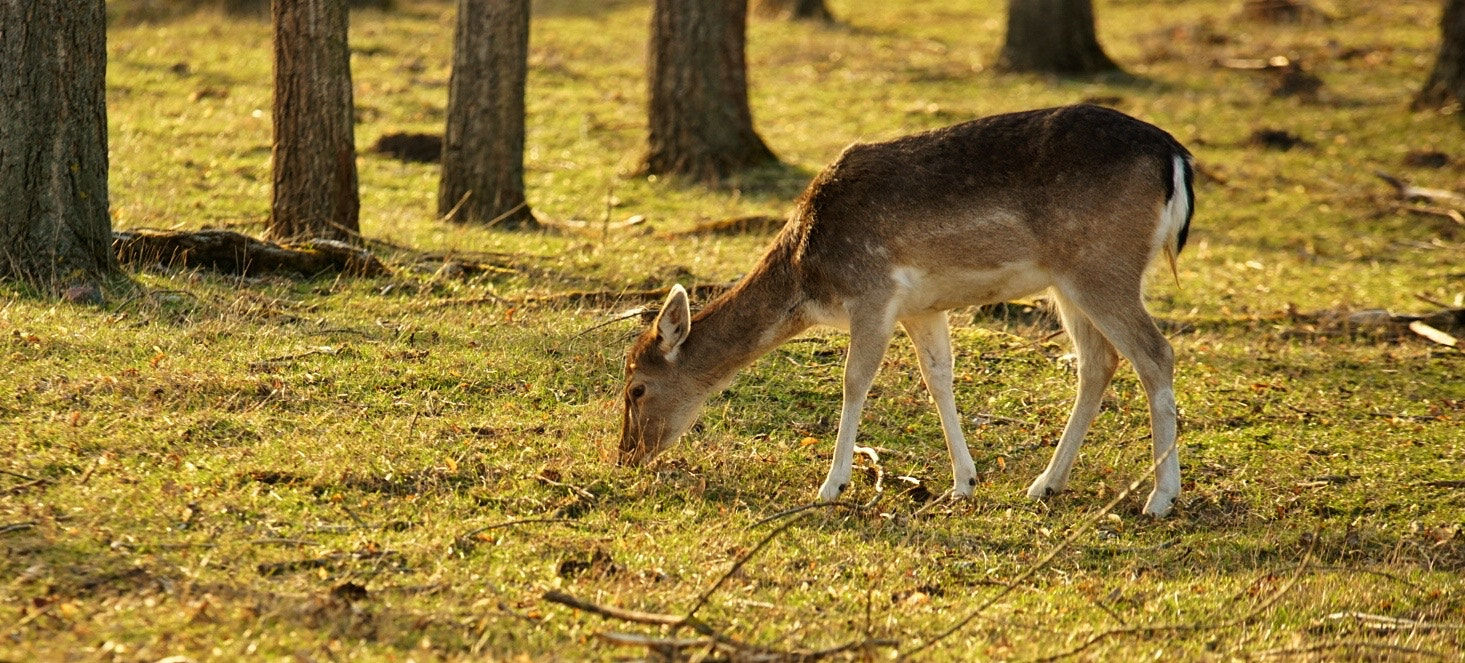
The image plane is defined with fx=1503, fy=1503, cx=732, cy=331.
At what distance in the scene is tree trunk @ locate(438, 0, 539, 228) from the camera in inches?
468

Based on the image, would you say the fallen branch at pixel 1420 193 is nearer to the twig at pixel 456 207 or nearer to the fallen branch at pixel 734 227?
the fallen branch at pixel 734 227

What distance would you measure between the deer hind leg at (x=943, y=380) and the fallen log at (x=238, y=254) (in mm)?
4181

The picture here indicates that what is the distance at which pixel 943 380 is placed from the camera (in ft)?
24.0

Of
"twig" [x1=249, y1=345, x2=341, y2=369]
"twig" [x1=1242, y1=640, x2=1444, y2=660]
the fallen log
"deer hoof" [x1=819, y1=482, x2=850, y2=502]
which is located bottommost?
"deer hoof" [x1=819, y1=482, x2=850, y2=502]

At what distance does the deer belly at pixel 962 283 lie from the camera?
691cm

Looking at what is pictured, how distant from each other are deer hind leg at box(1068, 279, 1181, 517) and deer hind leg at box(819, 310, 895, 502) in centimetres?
90

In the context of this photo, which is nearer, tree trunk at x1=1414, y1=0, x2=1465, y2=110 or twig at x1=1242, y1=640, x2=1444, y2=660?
twig at x1=1242, y1=640, x2=1444, y2=660

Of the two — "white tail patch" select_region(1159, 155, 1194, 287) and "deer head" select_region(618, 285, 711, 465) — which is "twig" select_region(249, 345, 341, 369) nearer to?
"deer head" select_region(618, 285, 711, 465)

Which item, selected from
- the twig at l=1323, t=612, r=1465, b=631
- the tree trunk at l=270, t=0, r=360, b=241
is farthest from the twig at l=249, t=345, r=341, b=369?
the twig at l=1323, t=612, r=1465, b=631

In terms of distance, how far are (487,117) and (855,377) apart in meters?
6.01

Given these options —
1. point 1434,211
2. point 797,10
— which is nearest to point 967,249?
point 1434,211

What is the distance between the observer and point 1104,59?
67.7 feet

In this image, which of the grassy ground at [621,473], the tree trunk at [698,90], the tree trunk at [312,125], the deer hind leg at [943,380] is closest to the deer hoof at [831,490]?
the grassy ground at [621,473]

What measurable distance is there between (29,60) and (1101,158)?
584cm
